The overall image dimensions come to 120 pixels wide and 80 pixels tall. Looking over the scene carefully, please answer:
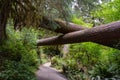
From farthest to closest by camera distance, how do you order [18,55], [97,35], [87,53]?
1. [87,53]
2. [18,55]
3. [97,35]

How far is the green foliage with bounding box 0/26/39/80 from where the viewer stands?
7.59m

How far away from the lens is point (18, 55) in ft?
29.2

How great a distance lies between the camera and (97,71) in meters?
9.30

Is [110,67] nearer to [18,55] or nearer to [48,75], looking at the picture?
[48,75]

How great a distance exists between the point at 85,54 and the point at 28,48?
3.83 meters

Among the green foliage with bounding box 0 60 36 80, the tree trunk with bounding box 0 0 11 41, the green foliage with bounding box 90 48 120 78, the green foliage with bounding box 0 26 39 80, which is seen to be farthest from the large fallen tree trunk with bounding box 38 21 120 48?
the tree trunk with bounding box 0 0 11 41

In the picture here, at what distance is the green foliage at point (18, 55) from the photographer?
7594mm

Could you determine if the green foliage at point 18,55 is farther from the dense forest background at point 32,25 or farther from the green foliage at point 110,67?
the green foliage at point 110,67

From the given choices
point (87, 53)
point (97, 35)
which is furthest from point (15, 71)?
point (87, 53)

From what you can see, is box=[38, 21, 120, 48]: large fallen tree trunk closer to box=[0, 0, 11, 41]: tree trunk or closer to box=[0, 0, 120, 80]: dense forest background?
box=[0, 0, 120, 80]: dense forest background

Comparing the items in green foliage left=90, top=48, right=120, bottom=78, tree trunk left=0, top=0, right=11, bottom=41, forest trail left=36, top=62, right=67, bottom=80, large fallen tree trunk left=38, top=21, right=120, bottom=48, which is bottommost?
forest trail left=36, top=62, right=67, bottom=80

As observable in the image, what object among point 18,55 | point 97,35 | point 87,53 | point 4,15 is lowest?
point 87,53

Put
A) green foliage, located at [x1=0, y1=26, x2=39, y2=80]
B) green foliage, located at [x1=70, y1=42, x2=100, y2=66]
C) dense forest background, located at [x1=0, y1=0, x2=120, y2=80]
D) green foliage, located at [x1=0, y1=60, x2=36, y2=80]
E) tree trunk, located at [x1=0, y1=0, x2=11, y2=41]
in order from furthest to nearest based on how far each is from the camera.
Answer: green foliage, located at [x1=70, y1=42, x2=100, y2=66], tree trunk, located at [x1=0, y1=0, x2=11, y2=41], dense forest background, located at [x1=0, y1=0, x2=120, y2=80], green foliage, located at [x1=0, y1=26, x2=39, y2=80], green foliage, located at [x1=0, y1=60, x2=36, y2=80]

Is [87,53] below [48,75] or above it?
above
